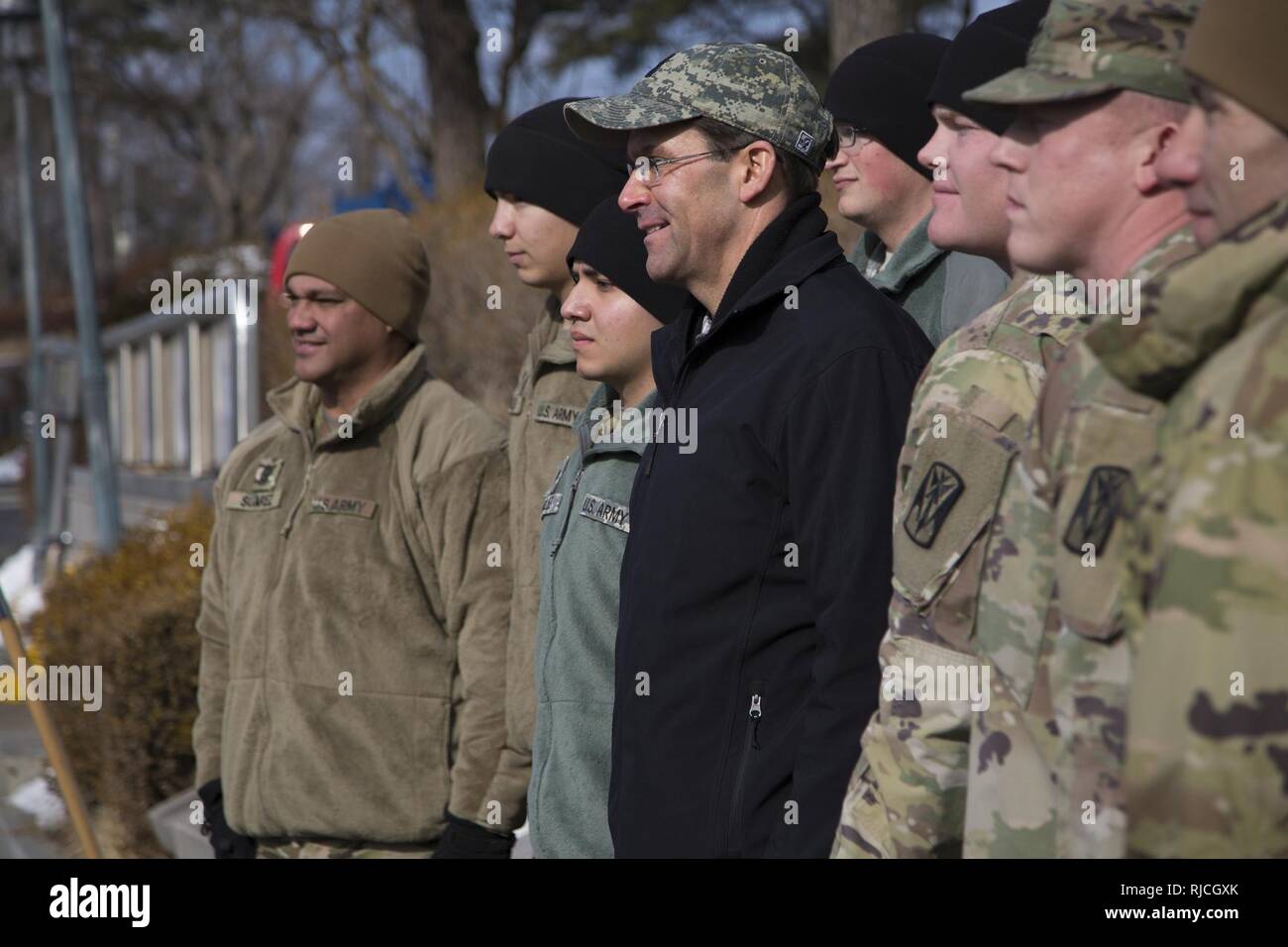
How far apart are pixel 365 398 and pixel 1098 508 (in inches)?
103

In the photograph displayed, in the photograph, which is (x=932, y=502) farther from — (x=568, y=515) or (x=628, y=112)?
(x=568, y=515)

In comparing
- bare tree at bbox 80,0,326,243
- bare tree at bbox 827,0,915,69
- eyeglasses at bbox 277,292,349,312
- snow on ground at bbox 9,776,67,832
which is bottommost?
snow on ground at bbox 9,776,67,832

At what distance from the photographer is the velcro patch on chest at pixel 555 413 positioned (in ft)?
13.1

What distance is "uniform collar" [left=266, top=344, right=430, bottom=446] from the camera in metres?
4.16

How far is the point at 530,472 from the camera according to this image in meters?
3.98

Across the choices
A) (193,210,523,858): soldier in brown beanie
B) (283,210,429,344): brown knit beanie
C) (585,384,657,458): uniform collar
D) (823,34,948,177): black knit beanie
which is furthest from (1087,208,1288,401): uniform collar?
(283,210,429,344): brown knit beanie

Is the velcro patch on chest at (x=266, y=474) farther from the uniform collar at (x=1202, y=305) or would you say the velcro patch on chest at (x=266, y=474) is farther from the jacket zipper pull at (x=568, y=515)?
the uniform collar at (x=1202, y=305)

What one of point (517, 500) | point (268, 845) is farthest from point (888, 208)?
point (268, 845)

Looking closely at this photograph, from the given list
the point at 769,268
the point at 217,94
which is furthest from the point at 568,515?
the point at 217,94

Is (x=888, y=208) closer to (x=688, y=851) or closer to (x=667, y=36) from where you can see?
(x=688, y=851)

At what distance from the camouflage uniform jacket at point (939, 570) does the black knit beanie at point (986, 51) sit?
591mm

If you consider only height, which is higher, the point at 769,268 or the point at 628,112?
the point at 628,112

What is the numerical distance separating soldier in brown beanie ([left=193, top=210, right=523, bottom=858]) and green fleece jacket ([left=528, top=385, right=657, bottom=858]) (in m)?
0.49

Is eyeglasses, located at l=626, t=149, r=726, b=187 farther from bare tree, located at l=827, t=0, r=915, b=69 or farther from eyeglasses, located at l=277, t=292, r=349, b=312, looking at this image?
bare tree, located at l=827, t=0, r=915, b=69
